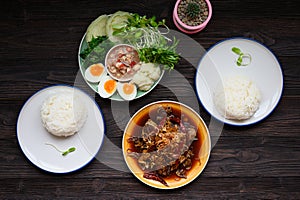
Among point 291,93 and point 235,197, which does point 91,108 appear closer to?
point 235,197

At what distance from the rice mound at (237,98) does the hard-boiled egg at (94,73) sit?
73 centimetres

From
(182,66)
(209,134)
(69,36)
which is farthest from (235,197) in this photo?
(69,36)

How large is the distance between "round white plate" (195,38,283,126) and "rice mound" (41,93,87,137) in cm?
76

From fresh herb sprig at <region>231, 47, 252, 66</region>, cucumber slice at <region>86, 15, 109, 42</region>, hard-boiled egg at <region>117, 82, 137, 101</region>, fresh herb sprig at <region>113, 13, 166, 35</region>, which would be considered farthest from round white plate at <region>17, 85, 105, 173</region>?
fresh herb sprig at <region>231, 47, 252, 66</region>

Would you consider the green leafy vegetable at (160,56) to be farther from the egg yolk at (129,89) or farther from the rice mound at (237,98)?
the rice mound at (237,98)

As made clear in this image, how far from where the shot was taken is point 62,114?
8.37 feet

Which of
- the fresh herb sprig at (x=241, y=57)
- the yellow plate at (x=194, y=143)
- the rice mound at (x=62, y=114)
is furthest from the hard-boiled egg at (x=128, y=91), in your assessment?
the fresh herb sprig at (x=241, y=57)

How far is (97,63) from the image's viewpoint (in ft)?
8.55

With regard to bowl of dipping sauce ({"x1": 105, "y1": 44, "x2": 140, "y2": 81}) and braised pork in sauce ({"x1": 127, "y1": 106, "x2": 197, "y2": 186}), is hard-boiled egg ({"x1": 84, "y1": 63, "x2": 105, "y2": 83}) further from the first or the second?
braised pork in sauce ({"x1": 127, "y1": 106, "x2": 197, "y2": 186})

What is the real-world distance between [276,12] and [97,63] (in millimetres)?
1205

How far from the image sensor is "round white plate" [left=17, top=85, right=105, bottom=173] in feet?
8.49

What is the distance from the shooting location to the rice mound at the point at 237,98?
255cm

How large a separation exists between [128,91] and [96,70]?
24 cm

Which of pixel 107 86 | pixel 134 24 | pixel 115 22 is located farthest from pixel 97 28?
pixel 107 86
